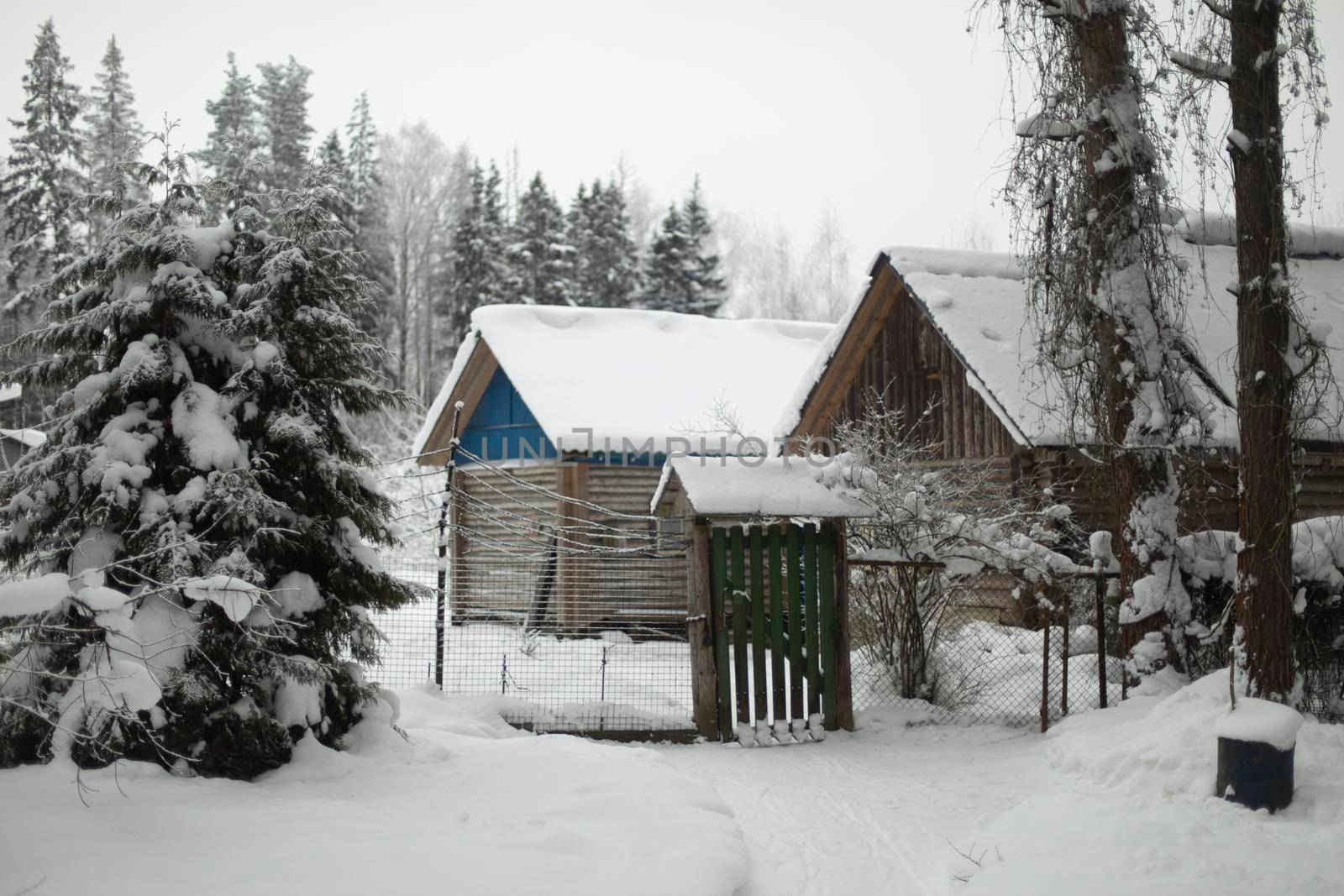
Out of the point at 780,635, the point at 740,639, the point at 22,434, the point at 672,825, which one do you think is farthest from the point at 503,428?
the point at 672,825

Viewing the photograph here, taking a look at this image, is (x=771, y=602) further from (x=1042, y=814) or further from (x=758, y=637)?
(x=1042, y=814)

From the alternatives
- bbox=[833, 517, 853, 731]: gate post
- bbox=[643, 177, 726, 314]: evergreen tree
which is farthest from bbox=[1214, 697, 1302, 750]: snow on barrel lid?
bbox=[643, 177, 726, 314]: evergreen tree

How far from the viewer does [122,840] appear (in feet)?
13.4

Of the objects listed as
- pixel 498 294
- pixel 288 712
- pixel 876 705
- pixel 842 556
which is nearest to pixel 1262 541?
pixel 842 556

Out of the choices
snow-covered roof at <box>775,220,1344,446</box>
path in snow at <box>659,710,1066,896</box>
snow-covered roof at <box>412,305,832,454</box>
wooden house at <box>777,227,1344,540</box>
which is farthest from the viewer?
snow-covered roof at <box>412,305,832,454</box>

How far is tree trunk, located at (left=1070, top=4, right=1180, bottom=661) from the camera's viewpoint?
8.32 metres

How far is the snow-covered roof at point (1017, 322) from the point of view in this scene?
12.2 m

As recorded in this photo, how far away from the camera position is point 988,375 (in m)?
12.6

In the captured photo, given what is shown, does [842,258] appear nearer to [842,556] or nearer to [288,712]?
[842,556]

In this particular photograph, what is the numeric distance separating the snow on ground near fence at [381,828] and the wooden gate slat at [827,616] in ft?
9.48

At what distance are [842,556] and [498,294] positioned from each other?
101 ft

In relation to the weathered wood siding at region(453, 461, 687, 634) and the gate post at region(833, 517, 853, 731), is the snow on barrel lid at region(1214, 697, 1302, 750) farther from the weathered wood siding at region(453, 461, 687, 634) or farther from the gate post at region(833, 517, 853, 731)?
the weathered wood siding at region(453, 461, 687, 634)

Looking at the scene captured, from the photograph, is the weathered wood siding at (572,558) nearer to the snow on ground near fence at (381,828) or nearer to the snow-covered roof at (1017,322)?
the snow-covered roof at (1017,322)

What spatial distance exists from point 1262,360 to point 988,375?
6.20m
